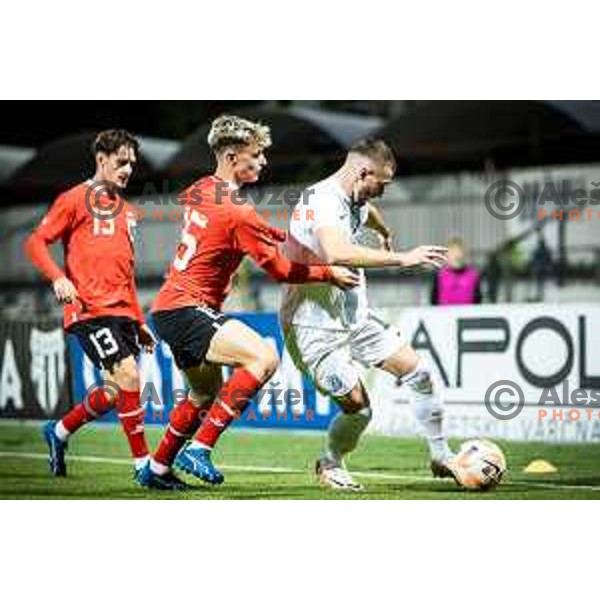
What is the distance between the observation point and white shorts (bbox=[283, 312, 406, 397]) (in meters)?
8.27

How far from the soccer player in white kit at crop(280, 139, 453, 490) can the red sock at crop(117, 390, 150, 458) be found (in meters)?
0.89

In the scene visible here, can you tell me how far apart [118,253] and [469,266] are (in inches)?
90.6

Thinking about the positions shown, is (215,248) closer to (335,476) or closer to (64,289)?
(64,289)

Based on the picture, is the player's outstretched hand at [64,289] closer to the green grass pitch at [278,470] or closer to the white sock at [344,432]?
the green grass pitch at [278,470]

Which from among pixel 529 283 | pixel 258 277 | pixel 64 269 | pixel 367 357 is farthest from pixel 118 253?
pixel 529 283

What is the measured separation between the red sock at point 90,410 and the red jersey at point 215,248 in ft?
2.25

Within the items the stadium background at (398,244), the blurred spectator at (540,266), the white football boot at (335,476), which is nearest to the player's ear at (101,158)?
the stadium background at (398,244)

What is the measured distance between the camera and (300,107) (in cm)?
1030

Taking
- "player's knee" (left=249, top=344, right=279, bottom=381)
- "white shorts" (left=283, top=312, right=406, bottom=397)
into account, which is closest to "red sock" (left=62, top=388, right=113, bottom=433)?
"player's knee" (left=249, top=344, right=279, bottom=381)

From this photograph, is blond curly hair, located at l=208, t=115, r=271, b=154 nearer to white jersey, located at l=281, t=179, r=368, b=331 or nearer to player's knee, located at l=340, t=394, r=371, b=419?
white jersey, located at l=281, t=179, r=368, b=331

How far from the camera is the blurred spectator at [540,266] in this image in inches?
387

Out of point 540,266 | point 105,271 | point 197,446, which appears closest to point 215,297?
point 105,271

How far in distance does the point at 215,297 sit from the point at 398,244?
132 cm

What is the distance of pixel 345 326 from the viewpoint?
830cm
